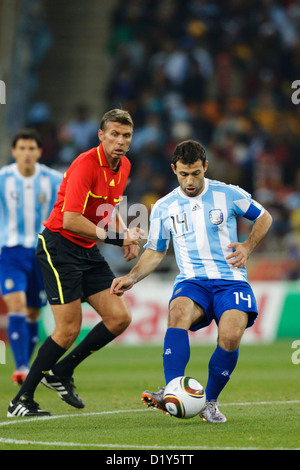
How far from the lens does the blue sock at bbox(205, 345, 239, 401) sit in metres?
6.19

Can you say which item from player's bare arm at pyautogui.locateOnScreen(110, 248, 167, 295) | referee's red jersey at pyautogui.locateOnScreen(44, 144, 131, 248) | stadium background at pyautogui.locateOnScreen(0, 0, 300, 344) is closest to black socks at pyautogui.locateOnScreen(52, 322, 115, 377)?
referee's red jersey at pyautogui.locateOnScreen(44, 144, 131, 248)

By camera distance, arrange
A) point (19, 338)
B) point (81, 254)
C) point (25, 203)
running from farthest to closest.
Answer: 1. point (25, 203)
2. point (19, 338)
3. point (81, 254)

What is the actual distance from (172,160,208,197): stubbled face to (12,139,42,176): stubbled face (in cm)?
309

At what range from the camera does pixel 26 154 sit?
920 centimetres

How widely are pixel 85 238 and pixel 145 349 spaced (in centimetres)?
753

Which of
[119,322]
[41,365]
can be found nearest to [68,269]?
[119,322]

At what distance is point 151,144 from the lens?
1738cm

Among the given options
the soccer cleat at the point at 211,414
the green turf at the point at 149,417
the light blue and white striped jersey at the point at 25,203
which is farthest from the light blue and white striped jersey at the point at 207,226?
the light blue and white striped jersey at the point at 25,203

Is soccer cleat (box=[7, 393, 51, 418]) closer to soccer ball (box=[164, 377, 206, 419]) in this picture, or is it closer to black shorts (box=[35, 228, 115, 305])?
black shorts (box=[35, 228, 115, 305])

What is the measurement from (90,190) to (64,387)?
1691mm

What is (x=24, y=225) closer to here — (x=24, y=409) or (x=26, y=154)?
(x=26, y=154)

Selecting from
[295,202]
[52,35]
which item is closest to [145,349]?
[295,202]

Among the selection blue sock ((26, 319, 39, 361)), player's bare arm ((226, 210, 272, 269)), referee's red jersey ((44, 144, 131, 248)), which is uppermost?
referee's red jersey ((44, 144, 131, 248))
